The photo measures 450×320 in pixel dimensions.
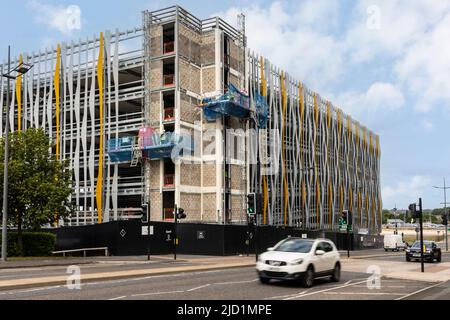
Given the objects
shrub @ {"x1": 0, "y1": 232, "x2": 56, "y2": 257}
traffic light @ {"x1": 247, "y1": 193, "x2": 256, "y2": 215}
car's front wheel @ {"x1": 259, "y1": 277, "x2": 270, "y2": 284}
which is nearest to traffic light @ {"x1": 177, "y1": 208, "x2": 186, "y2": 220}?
traffic light @ {"x1": 247, "y1": 193, "x2": 256, "y2": 215}

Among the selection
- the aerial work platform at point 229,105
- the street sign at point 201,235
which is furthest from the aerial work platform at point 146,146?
the street sign at point 201,235

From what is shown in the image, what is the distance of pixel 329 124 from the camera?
7169 cm

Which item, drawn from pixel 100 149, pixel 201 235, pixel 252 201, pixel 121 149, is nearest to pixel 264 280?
pixel 252 201

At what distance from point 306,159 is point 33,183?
37.3m

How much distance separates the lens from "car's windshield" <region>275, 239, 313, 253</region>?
1658 centimetres

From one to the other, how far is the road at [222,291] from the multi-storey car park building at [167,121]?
2597 cm

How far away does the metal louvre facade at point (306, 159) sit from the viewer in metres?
54.7

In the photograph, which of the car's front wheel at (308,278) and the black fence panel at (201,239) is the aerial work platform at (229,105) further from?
the car's front wheel at (308,278)

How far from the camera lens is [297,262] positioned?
15625mm

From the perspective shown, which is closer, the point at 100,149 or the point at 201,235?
the point at 201,235

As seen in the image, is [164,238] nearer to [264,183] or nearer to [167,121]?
[167,121]

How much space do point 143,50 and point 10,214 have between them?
64.8ft
